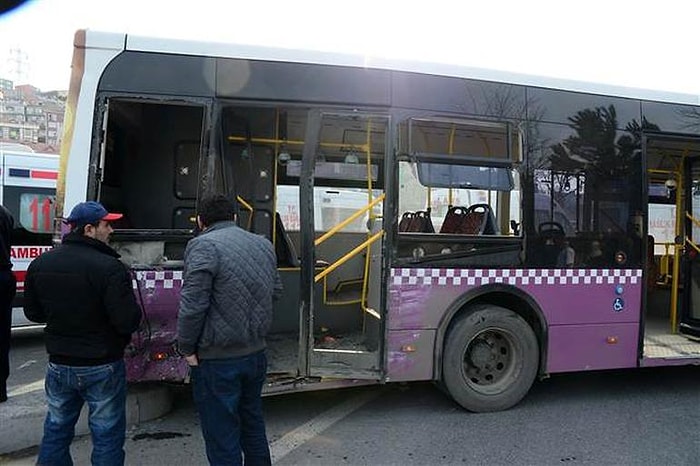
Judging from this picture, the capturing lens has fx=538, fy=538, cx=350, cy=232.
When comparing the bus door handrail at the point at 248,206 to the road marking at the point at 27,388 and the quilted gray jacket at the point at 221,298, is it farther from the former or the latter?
the quilted gray jacket at the point at 221,298

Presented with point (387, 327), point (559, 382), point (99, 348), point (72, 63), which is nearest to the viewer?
point (99, 348)

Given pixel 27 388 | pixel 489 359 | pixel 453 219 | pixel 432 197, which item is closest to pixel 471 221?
pixel 453 219

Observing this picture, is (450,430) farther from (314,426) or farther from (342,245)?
(342,245)

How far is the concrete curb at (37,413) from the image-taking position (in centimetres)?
399

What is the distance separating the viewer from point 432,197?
188 inches

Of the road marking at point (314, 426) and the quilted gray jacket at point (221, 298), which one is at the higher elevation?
the quilted gray jacket at point (221, 298)

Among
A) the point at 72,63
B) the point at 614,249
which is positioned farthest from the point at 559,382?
the point at 72,63

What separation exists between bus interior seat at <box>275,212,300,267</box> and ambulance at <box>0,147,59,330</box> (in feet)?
10.9

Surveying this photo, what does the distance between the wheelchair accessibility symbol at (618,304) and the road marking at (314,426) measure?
2.40m

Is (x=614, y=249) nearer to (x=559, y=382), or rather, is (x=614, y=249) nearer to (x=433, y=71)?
(x=559, y=382)

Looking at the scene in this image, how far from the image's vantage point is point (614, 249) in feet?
16.5

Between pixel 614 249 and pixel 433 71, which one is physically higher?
pixel 433 71

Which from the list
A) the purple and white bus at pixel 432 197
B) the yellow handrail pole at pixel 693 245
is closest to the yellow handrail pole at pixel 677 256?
the yellow handrail pole at pixel 693 245

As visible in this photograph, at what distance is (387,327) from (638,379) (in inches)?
132
